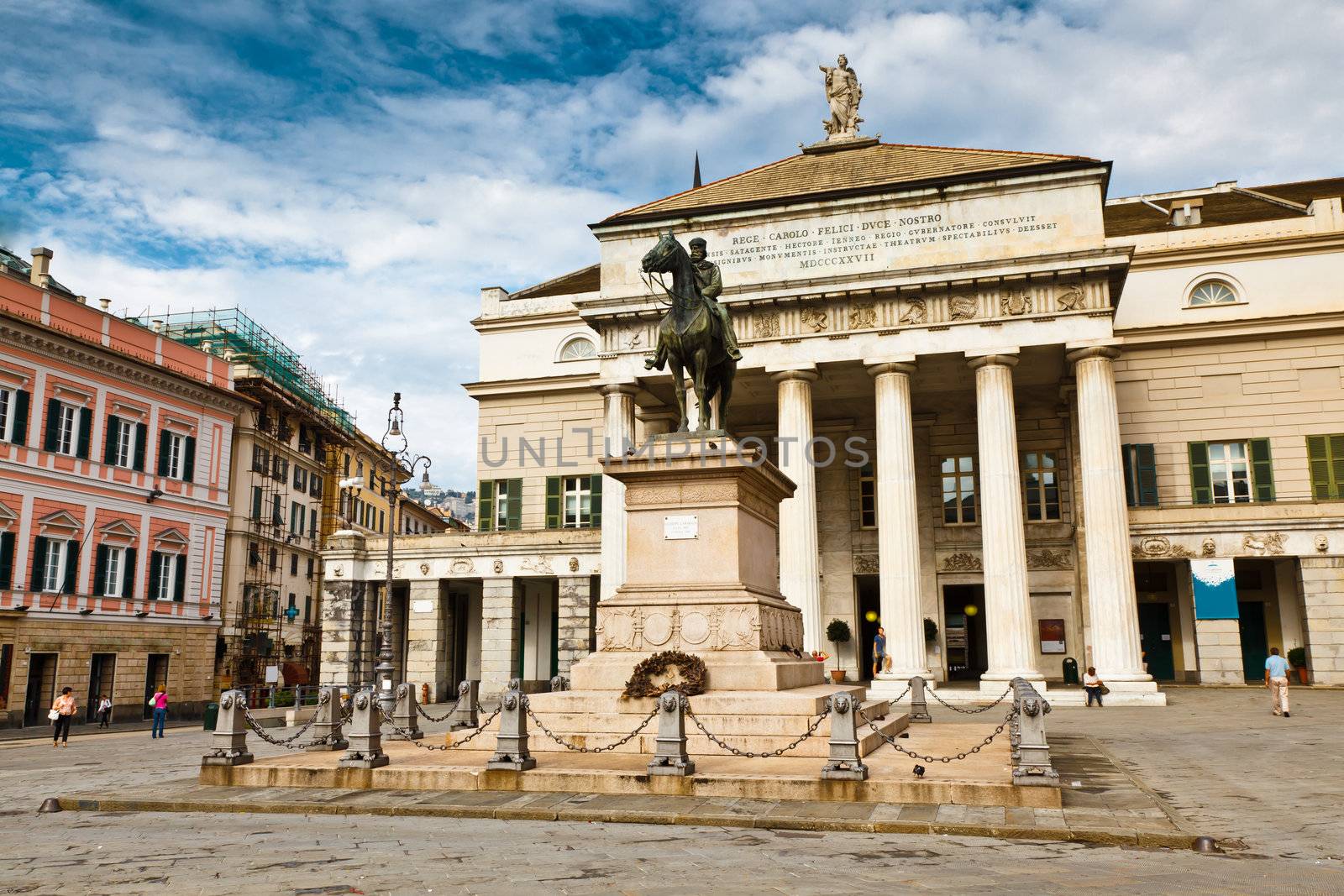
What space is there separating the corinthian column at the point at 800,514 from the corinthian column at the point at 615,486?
200 inches

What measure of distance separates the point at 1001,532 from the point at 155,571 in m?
31.7

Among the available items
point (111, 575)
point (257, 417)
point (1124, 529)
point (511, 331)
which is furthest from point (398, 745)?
point (257, 417)

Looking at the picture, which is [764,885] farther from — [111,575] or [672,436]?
[111,575]

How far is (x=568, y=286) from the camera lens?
47.4 meters

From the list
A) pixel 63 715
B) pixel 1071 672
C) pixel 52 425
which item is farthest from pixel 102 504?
pixel 1071 672

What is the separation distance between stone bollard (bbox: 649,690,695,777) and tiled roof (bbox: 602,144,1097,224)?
24519 millimetres

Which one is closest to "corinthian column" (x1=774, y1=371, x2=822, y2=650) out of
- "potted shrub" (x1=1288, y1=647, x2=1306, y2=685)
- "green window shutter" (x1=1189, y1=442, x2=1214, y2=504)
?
"green window shutter" (x1=1189, y1=442, x2=1214, y2=504)

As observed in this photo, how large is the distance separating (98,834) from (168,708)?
34228 millimetres

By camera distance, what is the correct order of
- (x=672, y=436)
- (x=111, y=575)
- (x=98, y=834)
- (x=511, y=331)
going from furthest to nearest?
1. (x=511, y=331)
2. (x=111, y=575)
3. (x=672, y=436)
4. (x=98, y=834)

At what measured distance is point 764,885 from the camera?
24.2ft

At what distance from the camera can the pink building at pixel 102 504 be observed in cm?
3488

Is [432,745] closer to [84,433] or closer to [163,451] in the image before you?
[84,433]

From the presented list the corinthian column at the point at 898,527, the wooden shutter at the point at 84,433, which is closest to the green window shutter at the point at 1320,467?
the corinthian column at the point at 898,527

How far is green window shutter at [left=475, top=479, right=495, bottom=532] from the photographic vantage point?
43.8 m
